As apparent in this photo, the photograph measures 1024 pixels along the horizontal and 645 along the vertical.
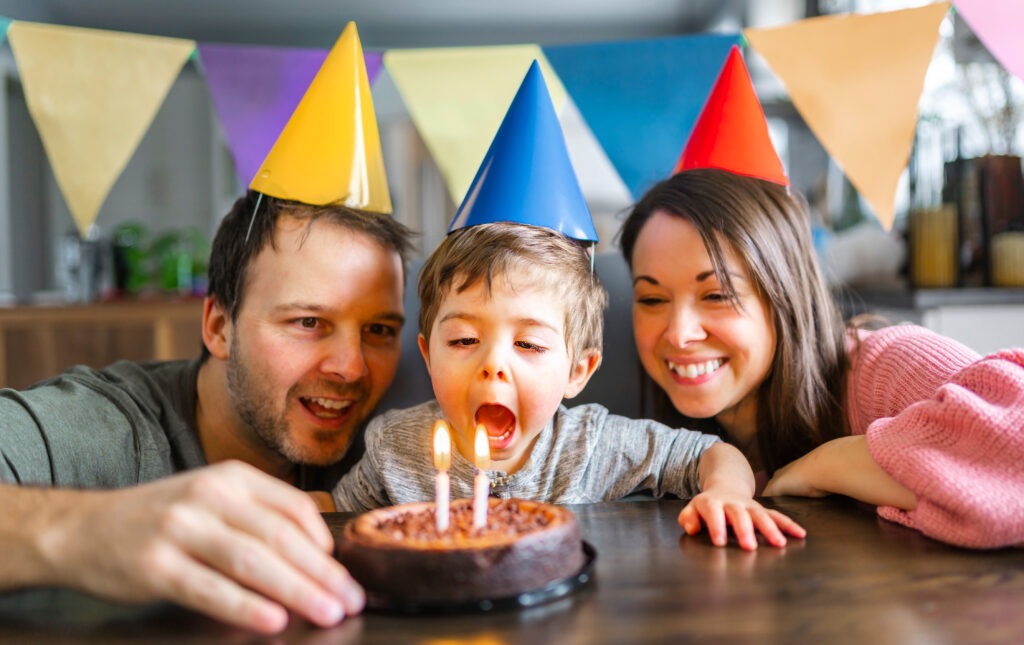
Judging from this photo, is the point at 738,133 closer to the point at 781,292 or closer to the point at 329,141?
the point at 781,292

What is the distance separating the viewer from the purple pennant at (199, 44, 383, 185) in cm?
175

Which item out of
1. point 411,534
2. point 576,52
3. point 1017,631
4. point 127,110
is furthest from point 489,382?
point 127,110

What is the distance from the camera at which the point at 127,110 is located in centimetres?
170

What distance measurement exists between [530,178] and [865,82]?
0.75 metres

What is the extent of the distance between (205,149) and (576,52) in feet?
18.4

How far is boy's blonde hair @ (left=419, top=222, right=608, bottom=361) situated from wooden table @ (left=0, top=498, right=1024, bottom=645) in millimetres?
454

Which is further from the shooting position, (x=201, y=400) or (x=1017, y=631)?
(x=201, y=400)

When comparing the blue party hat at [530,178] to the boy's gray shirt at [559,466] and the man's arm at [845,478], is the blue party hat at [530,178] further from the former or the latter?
the man's arm at [845,478]

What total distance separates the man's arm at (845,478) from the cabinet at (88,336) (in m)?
3.14

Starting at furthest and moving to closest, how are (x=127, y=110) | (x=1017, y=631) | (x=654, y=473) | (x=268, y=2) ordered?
(x=268, y=2)
(x=127, y=110)
(x=654, y=473)
(x=1017, y=631)

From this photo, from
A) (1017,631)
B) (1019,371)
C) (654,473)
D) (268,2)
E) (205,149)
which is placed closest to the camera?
(1017,631)

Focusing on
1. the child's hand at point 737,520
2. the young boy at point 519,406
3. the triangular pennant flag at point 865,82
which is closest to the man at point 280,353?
the young boy at point 519,406

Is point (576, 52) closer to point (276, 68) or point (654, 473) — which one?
point (276, 68)

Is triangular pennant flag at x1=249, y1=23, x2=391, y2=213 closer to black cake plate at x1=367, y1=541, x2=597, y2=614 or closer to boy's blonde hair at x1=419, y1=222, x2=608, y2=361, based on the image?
boy's blonde hair at x1=419, y1=222, x2=608, y2=361
